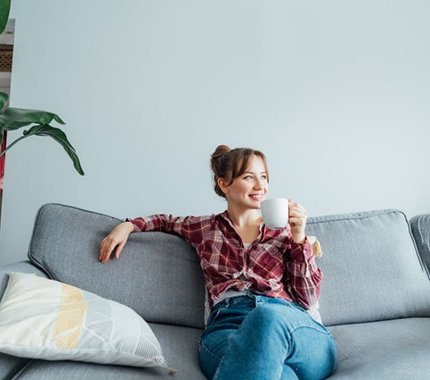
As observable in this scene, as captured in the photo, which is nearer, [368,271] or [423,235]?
[368,271]

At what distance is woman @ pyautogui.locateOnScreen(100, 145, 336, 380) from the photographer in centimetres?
88

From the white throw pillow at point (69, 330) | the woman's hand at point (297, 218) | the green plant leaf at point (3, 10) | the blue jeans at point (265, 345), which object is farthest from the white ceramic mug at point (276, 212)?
the green plant leaf at point (3, 10)

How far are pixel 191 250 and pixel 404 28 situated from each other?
160 cm

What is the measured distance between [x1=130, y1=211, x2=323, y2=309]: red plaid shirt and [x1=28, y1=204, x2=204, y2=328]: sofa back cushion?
11 cm

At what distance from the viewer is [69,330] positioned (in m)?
1.02

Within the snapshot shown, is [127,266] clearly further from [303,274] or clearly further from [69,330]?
[303,274]

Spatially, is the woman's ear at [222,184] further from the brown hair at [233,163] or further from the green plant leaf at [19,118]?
the green plant leaf at [19,118]

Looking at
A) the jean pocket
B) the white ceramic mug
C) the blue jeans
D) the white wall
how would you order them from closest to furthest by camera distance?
the blue jeans → the white ceramic mug → the jean pocket → the white wall

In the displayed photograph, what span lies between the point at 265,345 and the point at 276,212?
381 mm

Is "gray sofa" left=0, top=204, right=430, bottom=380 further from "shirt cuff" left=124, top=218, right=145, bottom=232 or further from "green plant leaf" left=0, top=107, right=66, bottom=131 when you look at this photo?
"green plant leaf" left=0, top=107, right=66, bottom=131

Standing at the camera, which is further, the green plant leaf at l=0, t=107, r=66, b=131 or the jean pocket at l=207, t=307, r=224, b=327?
the green plant leaf at l=0, t=107, r=66, b=131

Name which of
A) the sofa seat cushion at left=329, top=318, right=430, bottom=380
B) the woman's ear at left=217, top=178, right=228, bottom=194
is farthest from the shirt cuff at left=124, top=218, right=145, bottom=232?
the sofa seat cushion at left=329, top=318, right=430, bottom=380

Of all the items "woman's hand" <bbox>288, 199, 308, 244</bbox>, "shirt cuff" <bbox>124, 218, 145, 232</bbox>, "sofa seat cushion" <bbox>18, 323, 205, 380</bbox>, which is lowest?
"sofa seat cushion" <bbox>18, 323, 205, 380</bbox>

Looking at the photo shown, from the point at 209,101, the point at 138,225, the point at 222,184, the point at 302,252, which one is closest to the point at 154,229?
the point at 138,225
